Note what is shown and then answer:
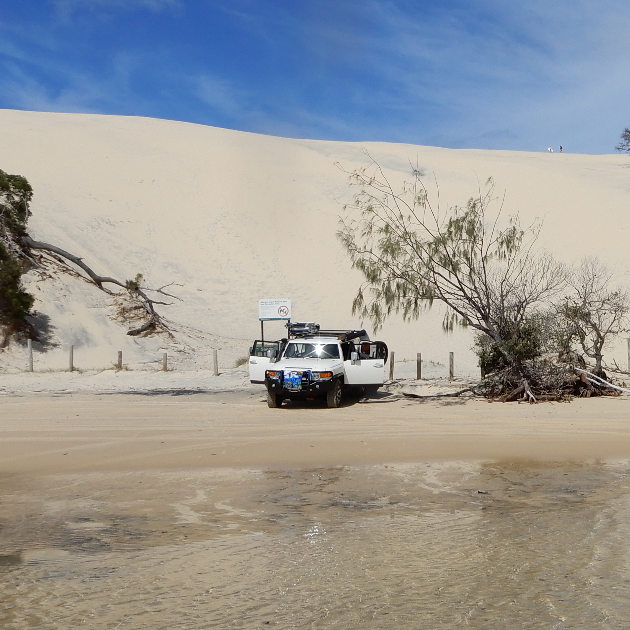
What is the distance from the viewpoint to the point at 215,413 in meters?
17.3

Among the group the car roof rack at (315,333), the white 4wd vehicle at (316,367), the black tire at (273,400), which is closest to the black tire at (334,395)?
the white 4wd vehicle at (316,367)

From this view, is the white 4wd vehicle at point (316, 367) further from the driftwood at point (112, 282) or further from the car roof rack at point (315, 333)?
the driftwood at point (112, 282)

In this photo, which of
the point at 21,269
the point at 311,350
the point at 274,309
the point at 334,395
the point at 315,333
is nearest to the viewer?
the point at 334,395

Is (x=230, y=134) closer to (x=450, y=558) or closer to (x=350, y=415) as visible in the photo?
(x=350, y=415)

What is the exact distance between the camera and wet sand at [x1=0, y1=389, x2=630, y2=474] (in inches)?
471

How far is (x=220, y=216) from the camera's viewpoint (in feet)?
173

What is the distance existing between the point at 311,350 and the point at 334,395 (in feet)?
4.41

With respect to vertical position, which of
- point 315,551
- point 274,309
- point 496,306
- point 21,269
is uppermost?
point 21,269

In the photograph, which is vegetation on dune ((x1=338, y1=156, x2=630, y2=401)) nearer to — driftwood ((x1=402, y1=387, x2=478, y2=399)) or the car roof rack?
driftwood ((x1=402, y1=387, x2=478, y2=399))

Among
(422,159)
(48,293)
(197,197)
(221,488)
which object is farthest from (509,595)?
(422,159)

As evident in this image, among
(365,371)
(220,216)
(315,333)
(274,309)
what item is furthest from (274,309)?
(220,216)

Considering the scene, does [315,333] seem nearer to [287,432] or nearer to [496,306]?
[496,306]

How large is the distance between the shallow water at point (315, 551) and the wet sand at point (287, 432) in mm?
1539

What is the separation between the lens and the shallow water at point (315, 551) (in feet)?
17.7
